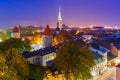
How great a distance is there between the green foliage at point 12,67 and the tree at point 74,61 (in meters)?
5.31

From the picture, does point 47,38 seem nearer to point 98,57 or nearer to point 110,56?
point 110,56

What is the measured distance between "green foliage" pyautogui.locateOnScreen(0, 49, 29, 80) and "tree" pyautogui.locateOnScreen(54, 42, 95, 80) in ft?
17.4

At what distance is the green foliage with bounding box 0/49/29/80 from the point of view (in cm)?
1874

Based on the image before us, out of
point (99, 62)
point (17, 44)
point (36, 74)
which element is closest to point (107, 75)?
point (99, 62)

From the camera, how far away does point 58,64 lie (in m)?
26.0

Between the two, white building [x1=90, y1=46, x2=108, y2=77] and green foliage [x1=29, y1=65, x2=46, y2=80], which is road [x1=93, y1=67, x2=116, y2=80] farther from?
green foliage [x1=29, y1=65, x2=46, y2=80]

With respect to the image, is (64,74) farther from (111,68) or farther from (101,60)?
(111,68)

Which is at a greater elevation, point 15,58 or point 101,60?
point 15,58

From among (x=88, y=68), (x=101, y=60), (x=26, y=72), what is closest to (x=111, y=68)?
(x=101, y=60)

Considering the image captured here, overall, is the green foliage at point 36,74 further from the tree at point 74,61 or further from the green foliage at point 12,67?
the tree at point 74,61

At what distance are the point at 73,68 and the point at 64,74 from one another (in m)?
1.39

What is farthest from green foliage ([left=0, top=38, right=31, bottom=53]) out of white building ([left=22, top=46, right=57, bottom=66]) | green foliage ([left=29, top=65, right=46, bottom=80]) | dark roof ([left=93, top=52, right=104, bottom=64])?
green foliage ([left=29, top=65, right=46, bottom=80])

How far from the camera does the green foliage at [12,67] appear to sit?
18.7 metres

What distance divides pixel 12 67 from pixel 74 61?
7727 mm
